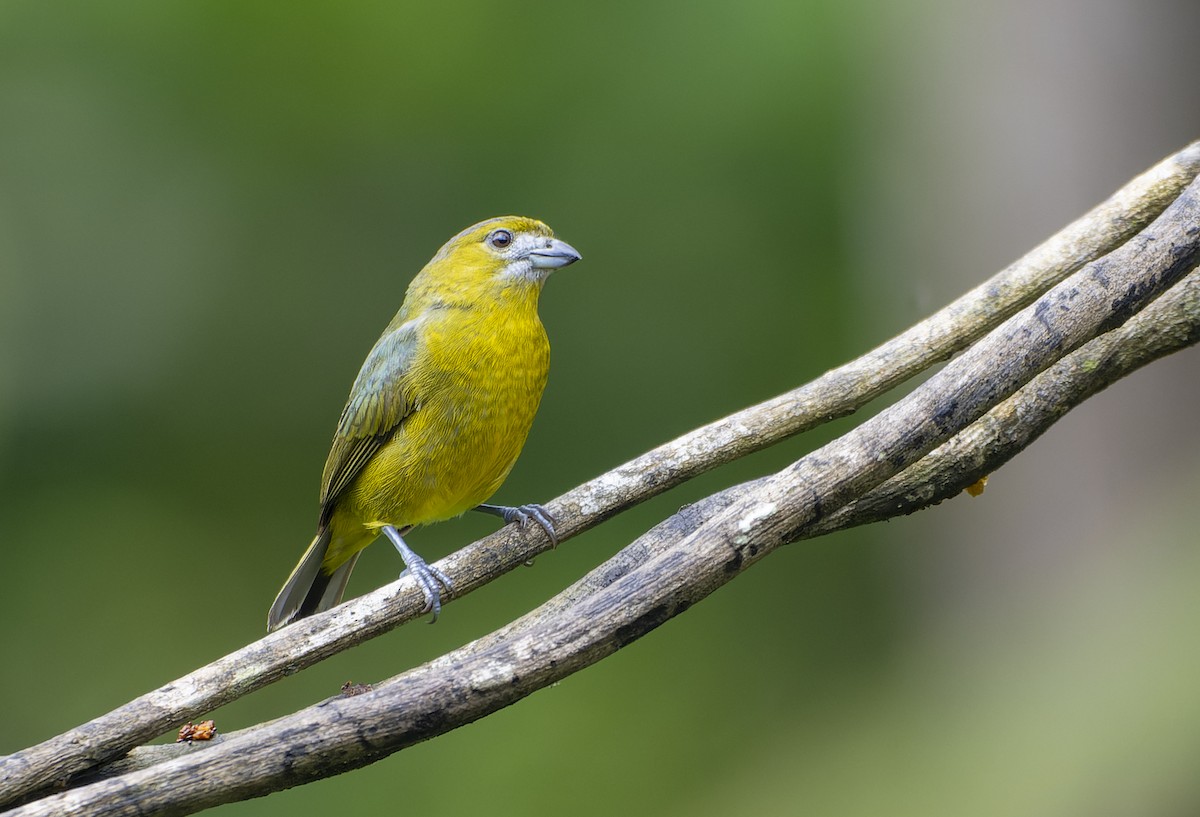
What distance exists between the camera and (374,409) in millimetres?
4371

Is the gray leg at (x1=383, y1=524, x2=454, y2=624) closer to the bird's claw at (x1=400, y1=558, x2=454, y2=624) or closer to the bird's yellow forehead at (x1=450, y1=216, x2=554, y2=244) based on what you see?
the bird's claw at (x1=400, y1=558, x2=454, y2=624)

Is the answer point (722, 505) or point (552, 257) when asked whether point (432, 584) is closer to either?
point (722, 505)

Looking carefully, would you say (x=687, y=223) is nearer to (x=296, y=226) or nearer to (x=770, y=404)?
(x=296, y=226)

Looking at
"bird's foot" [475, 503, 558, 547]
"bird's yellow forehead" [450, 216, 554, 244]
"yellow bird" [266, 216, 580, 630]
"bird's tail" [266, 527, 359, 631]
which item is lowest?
"bird's foot" [475, 503, 558, 547]

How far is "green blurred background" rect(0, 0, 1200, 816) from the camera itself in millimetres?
7117

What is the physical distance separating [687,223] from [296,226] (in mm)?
2615

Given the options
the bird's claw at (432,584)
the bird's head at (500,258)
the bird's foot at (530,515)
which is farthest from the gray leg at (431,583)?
the bird's head at (500,258)

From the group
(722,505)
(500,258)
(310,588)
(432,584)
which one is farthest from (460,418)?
(722,505)

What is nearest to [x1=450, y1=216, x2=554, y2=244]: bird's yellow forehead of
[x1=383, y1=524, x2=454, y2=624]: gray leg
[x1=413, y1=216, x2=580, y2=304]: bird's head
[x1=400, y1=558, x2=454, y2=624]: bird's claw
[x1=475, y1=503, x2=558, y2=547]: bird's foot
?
[x1=413, y1=216, x2=580, y2=304]: bird's head

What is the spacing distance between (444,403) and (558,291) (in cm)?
382

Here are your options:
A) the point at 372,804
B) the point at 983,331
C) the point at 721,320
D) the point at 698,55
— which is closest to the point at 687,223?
the point at 721,320

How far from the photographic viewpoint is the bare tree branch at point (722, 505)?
2.29 metres

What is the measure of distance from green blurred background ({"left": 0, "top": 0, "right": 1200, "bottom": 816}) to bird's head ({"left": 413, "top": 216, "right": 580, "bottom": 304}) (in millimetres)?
3113

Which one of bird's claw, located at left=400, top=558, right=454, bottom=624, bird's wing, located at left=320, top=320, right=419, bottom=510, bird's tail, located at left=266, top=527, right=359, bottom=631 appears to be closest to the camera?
bird's claw, located at left=400, top=558, right=454, bottom=624
